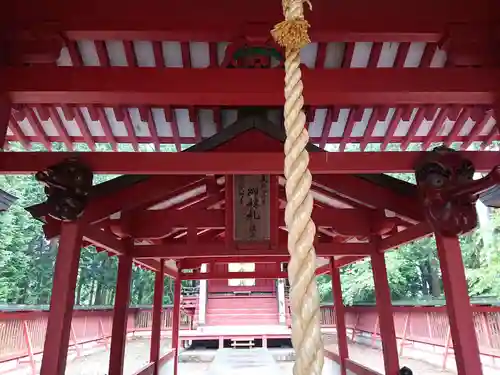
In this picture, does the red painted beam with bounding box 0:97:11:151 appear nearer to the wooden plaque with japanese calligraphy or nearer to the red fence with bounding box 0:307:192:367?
the wooden plaque with japanese calligraphy

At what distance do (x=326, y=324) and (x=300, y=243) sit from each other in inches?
636

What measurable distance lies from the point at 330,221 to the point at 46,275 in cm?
2310

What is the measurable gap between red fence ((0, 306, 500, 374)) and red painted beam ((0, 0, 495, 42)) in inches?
252

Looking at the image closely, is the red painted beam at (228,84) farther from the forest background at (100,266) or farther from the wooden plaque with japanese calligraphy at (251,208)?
the forest background at (100,266)

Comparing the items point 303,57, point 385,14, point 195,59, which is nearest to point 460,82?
point 385,14

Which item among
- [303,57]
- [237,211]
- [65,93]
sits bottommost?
[237,211]

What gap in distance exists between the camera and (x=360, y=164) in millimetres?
3439

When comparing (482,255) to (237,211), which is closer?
(237,211)

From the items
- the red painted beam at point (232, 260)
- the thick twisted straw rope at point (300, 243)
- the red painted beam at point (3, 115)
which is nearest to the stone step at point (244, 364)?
the red painted beam at point (232, 260)

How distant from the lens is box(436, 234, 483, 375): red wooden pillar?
322 centimetres

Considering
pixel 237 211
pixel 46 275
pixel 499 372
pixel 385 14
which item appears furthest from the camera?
pixel 46 275

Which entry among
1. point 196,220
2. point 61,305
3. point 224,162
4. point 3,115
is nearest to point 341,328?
point 196,220

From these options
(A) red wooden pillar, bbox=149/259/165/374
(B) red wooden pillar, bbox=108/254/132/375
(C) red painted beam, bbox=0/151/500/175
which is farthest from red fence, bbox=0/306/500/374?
(C) red painted beam, bbox=0/151/500/175

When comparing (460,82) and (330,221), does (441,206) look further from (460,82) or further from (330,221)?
(330,221)
